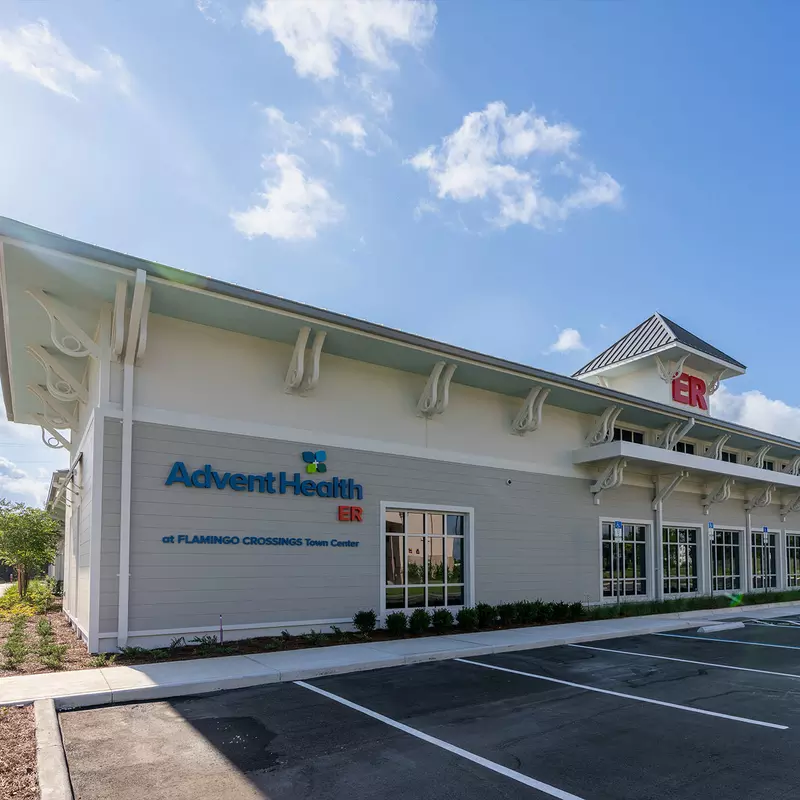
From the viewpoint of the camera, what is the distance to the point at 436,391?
14641 mm

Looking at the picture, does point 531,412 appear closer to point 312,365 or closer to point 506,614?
point 506,614

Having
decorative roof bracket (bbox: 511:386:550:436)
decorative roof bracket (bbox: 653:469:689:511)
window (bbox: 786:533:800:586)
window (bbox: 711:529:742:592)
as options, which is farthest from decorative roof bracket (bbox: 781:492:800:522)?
decorative roof bracket (bbox: 511:386:550:436)

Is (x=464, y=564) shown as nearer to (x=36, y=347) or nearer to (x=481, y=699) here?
(x=481, y=699)

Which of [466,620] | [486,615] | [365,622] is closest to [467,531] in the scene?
[486,615]

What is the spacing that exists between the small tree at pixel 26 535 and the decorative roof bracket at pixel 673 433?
19597 millimetres

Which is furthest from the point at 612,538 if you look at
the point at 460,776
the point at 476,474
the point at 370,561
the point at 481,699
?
the point at 460,776

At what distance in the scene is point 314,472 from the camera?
42.7 feet

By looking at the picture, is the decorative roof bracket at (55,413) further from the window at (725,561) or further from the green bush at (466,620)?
the window at (725,561)

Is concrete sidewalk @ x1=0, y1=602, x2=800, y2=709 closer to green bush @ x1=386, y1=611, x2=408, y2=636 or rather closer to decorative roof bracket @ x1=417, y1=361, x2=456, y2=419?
green bush @ x1=386, y1=611, x2=408, y2=636

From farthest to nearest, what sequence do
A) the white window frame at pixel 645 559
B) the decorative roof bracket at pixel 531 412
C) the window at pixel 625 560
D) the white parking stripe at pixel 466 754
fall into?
1. the window at pixel 625 560
2. the white window frame at pixel 645 559
3. the decorative roof bracket at pixel 531 412
4. the white parking stripe at pixel 466 754

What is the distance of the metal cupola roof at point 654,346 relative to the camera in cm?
2272

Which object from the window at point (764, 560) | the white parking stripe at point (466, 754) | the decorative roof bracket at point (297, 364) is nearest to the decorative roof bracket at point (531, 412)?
the decorative roof bracket at point (297, 364)

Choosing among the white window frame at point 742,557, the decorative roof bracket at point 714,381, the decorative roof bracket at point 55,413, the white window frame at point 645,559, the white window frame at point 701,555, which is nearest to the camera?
the decorative roof bracket at point 55,413

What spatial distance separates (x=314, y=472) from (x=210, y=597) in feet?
9.55
